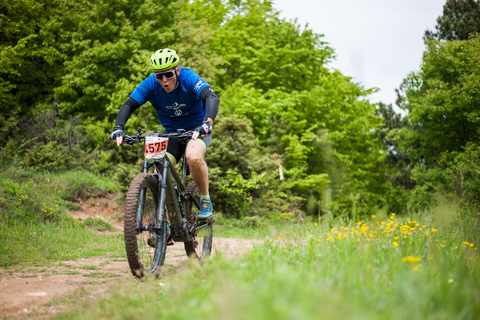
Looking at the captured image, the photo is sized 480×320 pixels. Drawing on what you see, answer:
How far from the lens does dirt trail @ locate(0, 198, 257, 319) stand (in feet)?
11.4

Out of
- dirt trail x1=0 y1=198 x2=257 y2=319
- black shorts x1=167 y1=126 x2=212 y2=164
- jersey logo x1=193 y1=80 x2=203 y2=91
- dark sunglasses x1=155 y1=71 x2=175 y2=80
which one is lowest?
dirt trail x1=0 y1=198 x2=257 y2=319

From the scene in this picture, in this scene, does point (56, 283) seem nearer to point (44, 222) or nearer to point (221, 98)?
point (44, 222)

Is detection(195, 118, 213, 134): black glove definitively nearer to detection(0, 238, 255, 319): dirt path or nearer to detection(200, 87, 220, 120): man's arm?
detection(200, 87, 220, 120): man's arm

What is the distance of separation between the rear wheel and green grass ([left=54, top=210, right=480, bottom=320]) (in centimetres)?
39

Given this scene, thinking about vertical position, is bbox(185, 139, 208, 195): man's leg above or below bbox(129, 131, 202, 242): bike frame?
above

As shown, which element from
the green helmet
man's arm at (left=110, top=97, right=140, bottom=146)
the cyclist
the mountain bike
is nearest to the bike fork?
the mountain bike

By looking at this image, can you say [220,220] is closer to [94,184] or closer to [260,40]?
[94,184]

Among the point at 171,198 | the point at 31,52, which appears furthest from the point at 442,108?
the point at 171,198

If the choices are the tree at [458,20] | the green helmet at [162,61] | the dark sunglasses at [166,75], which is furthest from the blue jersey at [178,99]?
the tree at [458,20]

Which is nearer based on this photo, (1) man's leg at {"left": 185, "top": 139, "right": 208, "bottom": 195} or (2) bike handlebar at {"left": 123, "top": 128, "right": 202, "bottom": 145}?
(2) bike handlebar at {"left": 123, "top": 128, "right": 202, "bottom": 145}

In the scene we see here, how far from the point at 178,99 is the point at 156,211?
4.91 feet

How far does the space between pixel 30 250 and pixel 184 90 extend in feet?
12.4

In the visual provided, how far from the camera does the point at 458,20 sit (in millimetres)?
27062

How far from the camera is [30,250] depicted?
6.54 m
